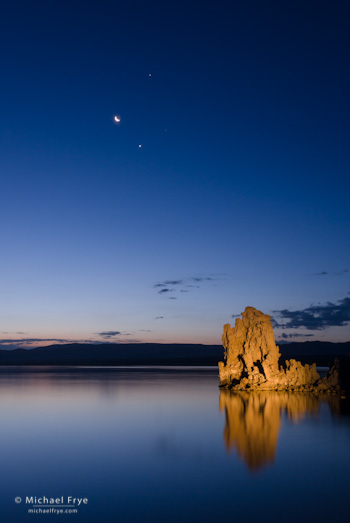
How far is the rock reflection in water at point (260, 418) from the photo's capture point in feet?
46.4

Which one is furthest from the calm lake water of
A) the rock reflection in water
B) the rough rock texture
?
the rough rock texture

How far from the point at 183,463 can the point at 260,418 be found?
8.05 meters

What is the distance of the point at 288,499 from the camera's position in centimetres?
945

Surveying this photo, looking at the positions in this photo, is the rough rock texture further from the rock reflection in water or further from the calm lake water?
the calm lake water

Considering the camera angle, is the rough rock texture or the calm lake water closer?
the calm lake water

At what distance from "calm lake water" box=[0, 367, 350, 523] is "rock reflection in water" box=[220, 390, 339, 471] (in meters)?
0.06

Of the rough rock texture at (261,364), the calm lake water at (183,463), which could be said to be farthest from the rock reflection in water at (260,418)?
the rough rock texture at (261,364)

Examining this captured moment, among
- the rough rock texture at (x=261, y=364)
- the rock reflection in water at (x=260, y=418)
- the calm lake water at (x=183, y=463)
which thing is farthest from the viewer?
the rough rock texture at (x=261, y=364)

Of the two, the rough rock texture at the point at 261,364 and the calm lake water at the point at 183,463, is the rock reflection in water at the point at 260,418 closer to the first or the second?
the calm lake water at the point at 183,463

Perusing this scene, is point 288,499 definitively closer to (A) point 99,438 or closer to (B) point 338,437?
(B) point 338,437

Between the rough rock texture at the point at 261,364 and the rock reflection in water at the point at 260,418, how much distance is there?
4.43 feet

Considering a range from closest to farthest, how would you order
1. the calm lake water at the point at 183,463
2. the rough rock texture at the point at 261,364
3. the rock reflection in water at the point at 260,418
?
the calm lake water at the point at 183,463
the rock reflection in water at the point at 260,418
the rough rock texture at the point at 261,364

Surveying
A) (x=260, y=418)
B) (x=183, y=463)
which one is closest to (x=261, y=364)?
(x=260, y=418)

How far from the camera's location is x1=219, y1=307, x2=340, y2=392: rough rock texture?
3244cm
